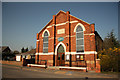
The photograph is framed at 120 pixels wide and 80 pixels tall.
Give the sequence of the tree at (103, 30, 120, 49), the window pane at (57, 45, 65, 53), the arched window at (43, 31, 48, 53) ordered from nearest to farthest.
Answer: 1. the window pane at (57, 45, 65, 53)
2. the arched window at (43, 31, 48, 53)
3. the tree at (103, 30, 120, 49)

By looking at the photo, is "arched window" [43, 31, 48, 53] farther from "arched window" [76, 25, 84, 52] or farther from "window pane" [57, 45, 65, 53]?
"arched window" [76, 25, 84, 52]

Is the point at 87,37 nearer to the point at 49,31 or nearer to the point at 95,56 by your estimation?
the point at 95,56

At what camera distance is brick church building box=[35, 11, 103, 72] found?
16.8 metres

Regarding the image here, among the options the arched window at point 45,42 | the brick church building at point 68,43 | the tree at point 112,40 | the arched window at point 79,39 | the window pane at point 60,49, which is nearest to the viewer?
the brick church building at point 68,43

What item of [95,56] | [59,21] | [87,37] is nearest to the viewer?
[95,56]

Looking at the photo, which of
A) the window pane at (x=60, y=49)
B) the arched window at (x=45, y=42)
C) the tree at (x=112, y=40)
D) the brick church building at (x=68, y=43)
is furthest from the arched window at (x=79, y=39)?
the tree at (x=112, y=40)

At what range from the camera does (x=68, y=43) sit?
18.7 m

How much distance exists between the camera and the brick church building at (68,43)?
16.8 metres

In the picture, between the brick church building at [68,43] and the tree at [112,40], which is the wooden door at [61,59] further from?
the tree at [112,40]

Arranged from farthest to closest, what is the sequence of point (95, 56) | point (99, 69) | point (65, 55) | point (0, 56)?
point (0, 56) < point (65, 55) < point (95, 56) < point (99, 69)

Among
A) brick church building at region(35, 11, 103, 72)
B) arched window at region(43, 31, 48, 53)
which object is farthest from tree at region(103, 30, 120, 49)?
arched window at region(43, 31, 48, 53)

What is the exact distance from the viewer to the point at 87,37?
683 inches

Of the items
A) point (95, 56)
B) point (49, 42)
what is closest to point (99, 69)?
point (95, 56)

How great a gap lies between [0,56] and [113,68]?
42907 millimetres
